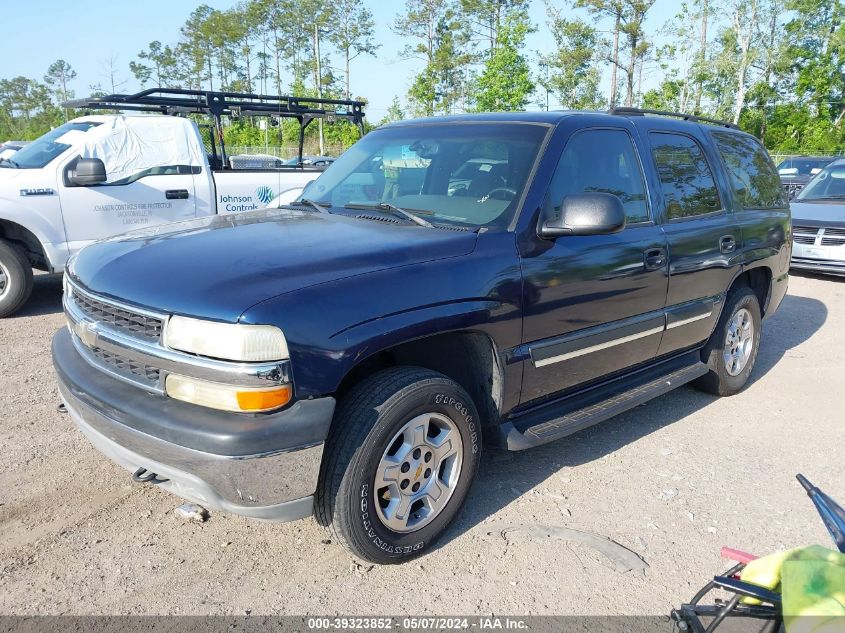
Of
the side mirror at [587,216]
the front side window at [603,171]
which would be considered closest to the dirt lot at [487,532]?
the side mirror at [587,216]

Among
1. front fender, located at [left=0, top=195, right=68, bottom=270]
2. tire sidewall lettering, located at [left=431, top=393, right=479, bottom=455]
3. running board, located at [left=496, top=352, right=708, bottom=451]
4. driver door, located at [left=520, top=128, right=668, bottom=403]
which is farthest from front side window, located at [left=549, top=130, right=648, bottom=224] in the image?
front fender, located at [left=0, top=195, right=68, bottom=270]

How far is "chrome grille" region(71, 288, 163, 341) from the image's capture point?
256 centimetres

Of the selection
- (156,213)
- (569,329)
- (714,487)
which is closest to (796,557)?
(569,329)

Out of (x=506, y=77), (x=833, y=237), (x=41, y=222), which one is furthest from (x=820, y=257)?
(x=506, y=77)

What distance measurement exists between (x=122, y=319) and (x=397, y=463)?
126 cm

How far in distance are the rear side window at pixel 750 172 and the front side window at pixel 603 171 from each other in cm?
130

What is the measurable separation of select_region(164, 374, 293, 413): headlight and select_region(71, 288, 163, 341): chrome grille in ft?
0.75

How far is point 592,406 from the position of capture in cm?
373

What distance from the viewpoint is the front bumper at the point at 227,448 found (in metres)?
2.37

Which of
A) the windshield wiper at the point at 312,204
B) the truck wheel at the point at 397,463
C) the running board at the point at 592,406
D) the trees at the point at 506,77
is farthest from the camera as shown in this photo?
the trees at the point at 506,77

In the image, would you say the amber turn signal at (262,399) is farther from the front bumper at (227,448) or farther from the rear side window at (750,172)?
the rear side window at (750,172)

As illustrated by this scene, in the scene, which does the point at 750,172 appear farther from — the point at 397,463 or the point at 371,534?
the point at 371,534

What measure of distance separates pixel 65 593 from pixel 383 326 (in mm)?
1652

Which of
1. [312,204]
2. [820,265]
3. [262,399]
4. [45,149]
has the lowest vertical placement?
[820,265]
